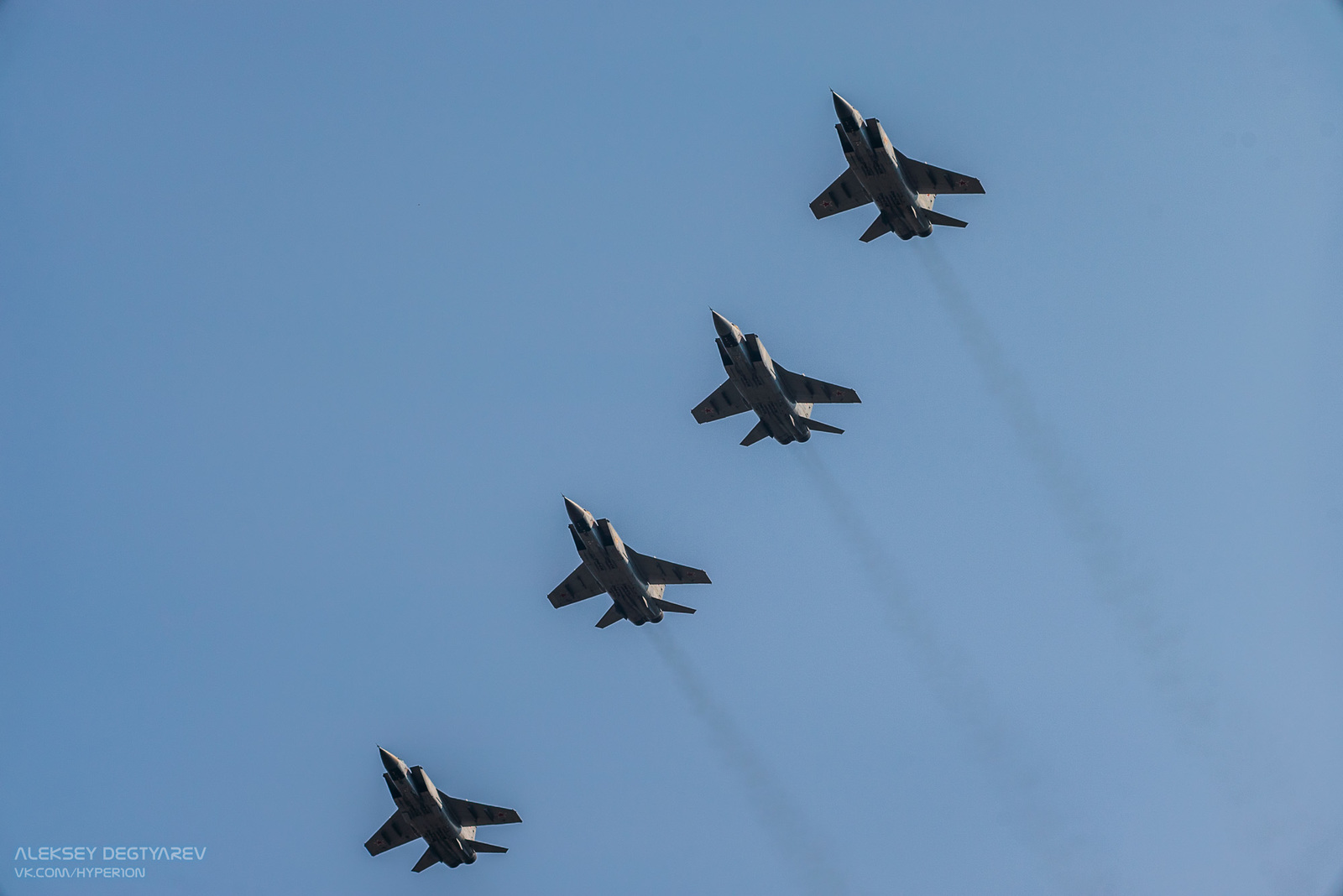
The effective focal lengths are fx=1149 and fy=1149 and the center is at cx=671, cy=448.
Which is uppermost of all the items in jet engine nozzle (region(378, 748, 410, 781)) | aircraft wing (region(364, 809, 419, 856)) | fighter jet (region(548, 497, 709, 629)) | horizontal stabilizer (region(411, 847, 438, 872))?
fighter jet (region(548, 497, 709, 629))

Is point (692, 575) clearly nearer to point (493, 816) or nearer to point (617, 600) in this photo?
point (617, 600)

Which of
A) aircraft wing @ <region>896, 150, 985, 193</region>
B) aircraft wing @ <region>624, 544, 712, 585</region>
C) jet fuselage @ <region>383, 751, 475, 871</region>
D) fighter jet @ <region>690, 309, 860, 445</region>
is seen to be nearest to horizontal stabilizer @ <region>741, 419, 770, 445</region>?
fighter jet @ <region>690, 309, 860, 445</region>

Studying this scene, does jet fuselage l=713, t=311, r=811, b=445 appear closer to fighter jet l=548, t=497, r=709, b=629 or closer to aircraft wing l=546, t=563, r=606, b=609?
fighter jet l=548, t=497, r=709, b=629

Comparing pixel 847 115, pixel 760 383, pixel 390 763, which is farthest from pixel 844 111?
pixel 390 763

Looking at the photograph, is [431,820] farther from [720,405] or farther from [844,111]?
[844,111]

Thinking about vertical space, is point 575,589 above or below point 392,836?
above

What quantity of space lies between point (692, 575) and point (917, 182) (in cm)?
2325

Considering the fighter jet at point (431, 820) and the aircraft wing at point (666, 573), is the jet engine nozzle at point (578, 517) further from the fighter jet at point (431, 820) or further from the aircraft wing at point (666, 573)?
the fighter jet at point (431, 820)

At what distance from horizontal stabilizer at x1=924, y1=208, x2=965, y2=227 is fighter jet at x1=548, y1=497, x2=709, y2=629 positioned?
2168 centimetres

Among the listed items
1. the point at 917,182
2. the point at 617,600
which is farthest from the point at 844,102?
the point at 617,600

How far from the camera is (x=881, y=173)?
54.1 meters

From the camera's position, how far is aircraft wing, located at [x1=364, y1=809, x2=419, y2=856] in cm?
6166

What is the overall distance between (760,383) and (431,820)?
2783 cm

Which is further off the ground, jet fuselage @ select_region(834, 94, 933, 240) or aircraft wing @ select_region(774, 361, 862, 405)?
jet fuselage @ select_region(834, 94, 933, 240)
